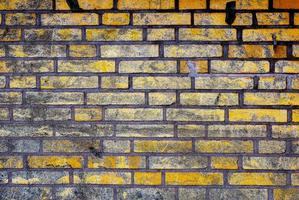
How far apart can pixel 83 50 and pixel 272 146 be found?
113 cm

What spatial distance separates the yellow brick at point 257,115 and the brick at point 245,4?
1.79 feet

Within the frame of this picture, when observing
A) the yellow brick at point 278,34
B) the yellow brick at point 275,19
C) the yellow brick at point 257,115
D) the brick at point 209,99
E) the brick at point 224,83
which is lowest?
the yellow brick at point 257,115

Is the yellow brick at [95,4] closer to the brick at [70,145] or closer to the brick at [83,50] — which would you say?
the brick at [83,50]

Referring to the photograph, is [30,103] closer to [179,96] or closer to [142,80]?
[142,80]

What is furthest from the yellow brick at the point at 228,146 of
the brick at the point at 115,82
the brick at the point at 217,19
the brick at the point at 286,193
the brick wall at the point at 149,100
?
the brick at the point at 217,19

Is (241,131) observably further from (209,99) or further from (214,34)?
(214,34)

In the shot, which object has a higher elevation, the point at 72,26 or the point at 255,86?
the point at 72,26

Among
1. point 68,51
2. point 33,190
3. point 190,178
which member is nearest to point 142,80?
point 68,51

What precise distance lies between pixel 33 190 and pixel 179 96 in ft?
3.08

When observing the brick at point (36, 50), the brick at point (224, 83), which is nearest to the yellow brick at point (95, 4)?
the brick at point (36, 50)

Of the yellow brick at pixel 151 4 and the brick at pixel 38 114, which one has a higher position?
the yellow brick at pixel 151 4

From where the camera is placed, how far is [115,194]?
2.15 meters

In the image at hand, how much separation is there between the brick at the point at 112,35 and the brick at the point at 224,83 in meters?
0.41

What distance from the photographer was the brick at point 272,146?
2.11 metres
